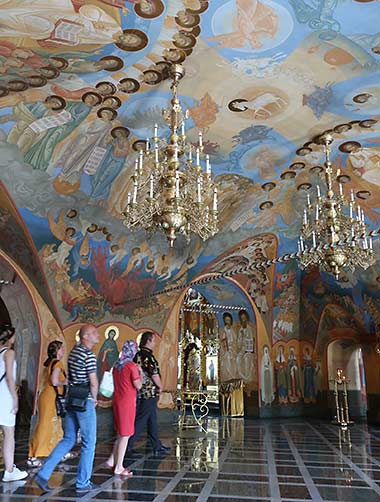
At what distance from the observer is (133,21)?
5.97 m

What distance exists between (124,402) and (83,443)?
1001mm

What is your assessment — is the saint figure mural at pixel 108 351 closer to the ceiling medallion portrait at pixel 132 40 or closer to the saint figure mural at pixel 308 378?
the saint figure mural at pixel 308 378

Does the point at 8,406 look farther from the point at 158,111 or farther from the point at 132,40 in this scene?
the point at 158,111

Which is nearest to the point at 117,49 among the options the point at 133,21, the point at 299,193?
the point at 133,21

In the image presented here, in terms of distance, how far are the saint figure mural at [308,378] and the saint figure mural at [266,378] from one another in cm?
206

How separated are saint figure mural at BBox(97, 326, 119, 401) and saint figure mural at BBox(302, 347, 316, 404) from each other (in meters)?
8.41

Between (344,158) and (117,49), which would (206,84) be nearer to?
(117,49)

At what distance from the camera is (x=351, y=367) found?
19.6 metres

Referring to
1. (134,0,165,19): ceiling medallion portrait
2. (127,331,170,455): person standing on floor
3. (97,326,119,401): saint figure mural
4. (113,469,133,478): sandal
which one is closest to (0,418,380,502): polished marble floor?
(113,469,133,478): sandal

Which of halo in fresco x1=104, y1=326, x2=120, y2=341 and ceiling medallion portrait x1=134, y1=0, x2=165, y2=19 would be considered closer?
ceiling medallion portrait x1=134, y1=0, x2=165, y2=19

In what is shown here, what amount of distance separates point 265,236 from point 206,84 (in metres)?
6.95

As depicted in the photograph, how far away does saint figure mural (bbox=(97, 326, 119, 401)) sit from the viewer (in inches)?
522

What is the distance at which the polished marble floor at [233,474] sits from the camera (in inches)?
183

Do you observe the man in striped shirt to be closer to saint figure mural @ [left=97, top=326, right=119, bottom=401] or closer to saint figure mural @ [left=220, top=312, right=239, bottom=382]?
saint figure mural @ [left=97, top=326, right=119, bottom=401]
